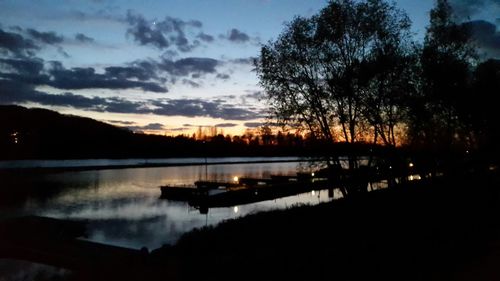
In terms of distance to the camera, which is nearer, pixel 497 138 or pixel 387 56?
pixel 387 56

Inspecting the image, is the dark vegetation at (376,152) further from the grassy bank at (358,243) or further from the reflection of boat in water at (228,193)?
the reflection of boat in water at (228,193)

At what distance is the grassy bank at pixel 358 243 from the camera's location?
12.2 metres

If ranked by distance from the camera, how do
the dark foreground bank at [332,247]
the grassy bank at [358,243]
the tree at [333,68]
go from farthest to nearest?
the tree at [333,68] → the dark foreground bank at [332,247] → the grassy bank at [358,243]

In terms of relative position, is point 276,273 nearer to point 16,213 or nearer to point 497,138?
point 497,138

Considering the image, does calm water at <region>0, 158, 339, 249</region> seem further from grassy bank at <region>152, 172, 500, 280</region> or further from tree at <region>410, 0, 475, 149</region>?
tree at <region>410, 0, 475, 149</region>

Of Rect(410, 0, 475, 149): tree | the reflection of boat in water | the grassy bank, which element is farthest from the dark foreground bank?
the reflection of boat in water

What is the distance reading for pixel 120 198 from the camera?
7094 centimetres

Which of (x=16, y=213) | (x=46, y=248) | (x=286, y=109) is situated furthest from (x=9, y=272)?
(x=16, y=213)

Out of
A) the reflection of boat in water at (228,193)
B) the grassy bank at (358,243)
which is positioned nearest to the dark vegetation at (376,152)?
the grassy bank at (358,243)

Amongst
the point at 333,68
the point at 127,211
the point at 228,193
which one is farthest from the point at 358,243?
the point at 228,193

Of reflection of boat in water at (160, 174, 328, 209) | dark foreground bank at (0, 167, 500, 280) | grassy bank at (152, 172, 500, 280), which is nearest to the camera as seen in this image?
grassy bank at (152, 172, 500, 280)

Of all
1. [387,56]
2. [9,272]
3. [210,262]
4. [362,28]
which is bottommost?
[9,272]

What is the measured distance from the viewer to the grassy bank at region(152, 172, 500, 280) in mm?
12195

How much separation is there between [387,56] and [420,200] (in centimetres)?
1061
